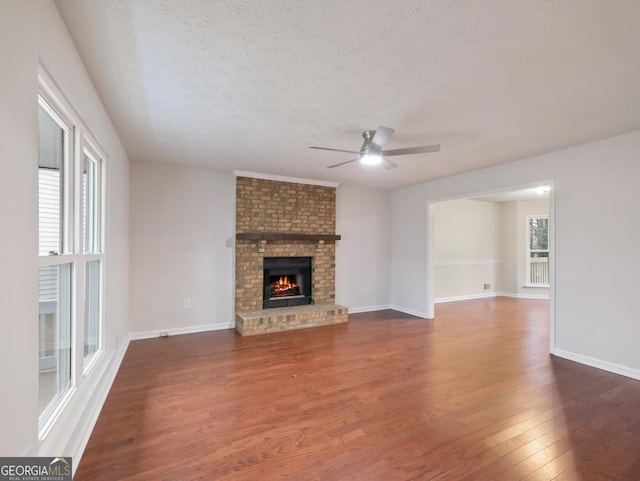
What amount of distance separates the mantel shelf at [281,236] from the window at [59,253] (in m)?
2.43

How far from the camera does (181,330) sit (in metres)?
4.49

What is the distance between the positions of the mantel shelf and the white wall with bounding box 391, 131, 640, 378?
2.87m

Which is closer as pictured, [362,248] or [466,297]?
[362,248]

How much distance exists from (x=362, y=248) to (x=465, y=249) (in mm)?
3123

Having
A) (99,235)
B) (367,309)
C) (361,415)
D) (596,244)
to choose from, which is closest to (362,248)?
(367,309)

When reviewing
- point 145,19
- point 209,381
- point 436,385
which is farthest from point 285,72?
point 436,385

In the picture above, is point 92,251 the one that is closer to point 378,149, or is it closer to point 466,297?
point 378,149

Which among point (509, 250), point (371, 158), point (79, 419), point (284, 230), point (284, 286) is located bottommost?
point (79, 419)

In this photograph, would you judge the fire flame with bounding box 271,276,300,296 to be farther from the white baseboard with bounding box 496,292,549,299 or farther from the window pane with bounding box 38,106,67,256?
the white baseboard with bounding box 496,292,549,299

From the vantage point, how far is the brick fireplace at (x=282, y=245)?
4.75m

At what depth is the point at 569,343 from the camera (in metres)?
3.55

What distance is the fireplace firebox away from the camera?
514 cm

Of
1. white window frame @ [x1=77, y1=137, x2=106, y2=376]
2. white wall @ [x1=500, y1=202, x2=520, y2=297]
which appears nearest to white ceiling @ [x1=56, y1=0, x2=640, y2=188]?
white window frame @ [x1=77, y1=137, x2=106, y2=376]

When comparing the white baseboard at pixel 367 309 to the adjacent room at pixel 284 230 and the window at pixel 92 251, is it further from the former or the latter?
the window at pixel 92 251
